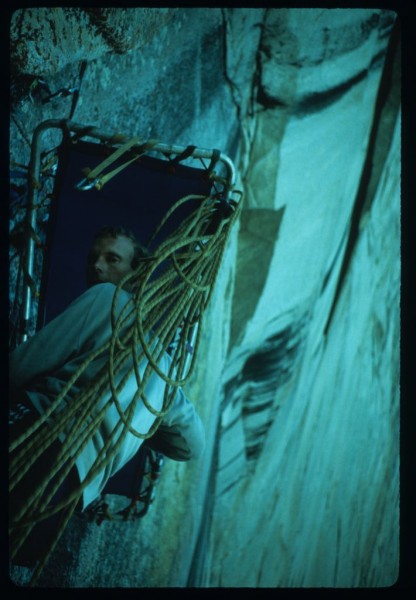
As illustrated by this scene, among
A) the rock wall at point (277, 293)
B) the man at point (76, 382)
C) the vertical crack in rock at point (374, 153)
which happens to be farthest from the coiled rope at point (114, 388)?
the vertical crack in rock at point (374, 153)

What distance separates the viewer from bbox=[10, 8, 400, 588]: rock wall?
1273mm

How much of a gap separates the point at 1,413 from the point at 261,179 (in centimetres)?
102

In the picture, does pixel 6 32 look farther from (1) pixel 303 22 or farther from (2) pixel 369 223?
(2) pixel 369 223

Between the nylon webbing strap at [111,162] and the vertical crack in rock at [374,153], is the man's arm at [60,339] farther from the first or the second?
the vertical crack in rock at [374,153]

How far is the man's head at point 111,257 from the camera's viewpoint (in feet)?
2.85

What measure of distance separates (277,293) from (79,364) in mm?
942

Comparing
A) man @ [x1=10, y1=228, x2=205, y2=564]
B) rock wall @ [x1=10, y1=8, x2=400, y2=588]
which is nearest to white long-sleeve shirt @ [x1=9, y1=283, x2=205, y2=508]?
man @ [x1=10, y1=228, x2=205, y2=564]

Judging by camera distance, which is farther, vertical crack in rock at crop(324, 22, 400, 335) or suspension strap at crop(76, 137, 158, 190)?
vertical crack in rock at crop(324, 22, 400, 335)

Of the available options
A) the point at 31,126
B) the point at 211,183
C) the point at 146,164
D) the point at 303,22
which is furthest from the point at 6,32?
the point at 303,22

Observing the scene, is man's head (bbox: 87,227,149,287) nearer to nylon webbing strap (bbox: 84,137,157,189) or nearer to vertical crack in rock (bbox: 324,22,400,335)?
nylon webbing strap (bbox: 84,137,157,189)

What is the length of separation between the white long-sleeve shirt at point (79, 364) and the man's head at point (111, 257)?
62mm

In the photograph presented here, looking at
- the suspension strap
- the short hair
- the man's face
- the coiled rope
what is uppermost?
the suspension strap

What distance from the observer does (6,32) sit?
0.85 meters

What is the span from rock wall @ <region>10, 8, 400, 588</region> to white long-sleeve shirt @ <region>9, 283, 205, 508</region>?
47 cm
